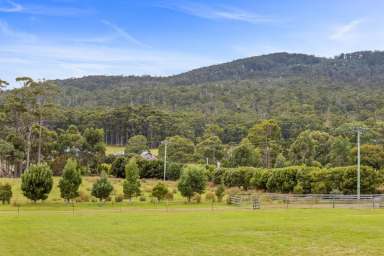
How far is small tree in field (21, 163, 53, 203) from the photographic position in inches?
2074

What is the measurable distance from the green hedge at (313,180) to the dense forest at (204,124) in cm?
582

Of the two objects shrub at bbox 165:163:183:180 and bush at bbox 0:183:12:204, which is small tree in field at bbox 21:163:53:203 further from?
shrub at bbox 165:163:183:180

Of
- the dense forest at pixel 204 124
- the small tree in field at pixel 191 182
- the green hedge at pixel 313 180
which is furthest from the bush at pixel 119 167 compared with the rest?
the small tree in field at pixel 191 182

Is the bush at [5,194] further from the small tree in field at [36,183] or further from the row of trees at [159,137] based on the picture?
the row of trees at [159,137]

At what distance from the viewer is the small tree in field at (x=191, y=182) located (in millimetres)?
58188

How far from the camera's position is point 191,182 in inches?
2308

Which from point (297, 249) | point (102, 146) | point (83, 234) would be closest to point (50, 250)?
point (83, 234)

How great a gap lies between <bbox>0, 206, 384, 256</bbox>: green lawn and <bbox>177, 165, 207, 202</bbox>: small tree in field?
2447 cm

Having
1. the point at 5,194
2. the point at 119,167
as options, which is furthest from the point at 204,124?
the point at 5,194

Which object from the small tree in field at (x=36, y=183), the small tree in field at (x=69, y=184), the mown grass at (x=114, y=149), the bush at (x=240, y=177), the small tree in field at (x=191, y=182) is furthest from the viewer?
the mown grass at (x=114, y=149)

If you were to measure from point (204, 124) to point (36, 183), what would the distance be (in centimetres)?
8813

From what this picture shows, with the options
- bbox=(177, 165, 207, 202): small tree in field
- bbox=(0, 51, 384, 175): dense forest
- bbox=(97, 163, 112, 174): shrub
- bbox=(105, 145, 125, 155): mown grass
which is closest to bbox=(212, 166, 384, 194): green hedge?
bbox=(0, 51, 384, 175): dense forest

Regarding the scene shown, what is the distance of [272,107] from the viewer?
520 ft

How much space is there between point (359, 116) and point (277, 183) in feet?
251
